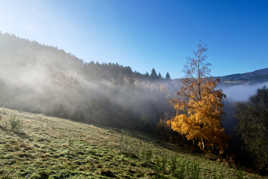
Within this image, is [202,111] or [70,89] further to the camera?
[70,89]

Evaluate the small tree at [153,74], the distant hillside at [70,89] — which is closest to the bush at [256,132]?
the distant hillside at [70,89]

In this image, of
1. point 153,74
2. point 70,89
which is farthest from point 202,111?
point 153,74

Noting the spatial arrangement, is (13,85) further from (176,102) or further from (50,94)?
(176,102)

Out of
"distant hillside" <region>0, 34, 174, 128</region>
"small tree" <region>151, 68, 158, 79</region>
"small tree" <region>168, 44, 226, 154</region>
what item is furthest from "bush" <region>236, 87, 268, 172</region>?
"small tree" <region>151, 68, 158, 79</region>

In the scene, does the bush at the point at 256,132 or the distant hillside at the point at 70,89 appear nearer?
the bush at the point at 256,132

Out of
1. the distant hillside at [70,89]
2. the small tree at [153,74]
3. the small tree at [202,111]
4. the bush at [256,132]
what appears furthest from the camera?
the small tree at [153,74]

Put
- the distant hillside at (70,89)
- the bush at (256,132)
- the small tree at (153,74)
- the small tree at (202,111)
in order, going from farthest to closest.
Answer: the small tree at (153,74), the distant hillside at (70,89), the bush at (256,132), the small tree at (202,111)

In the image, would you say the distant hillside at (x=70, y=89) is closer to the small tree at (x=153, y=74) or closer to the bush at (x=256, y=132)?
the small tree at (x=153, y=74)

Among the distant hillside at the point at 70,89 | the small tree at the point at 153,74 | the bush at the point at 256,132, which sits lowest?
the bush at the point at 256,132

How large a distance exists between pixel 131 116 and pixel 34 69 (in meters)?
59.9

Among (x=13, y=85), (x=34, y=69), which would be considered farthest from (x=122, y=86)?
(x=13, y=85)

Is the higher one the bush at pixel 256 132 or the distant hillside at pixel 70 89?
the distant hillside at pixel 70 89

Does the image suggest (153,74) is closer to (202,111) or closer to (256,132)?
(256,132)

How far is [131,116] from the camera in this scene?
74.3m
